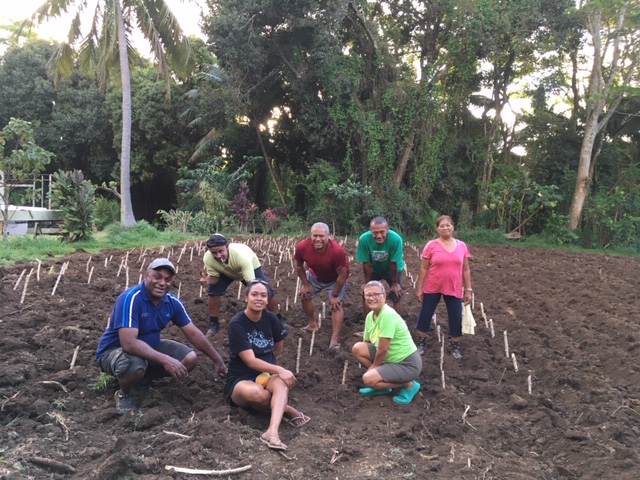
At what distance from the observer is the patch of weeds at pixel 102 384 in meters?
→ 4.11

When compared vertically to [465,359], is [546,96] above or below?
above

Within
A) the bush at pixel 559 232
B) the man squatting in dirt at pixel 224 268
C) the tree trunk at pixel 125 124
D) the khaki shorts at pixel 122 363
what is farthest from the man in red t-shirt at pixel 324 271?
the bush at pixel 559 232

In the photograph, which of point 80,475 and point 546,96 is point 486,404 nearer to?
point 80,475

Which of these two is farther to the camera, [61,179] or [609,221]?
[609,221]

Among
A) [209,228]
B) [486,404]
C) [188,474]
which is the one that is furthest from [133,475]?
[209,228]

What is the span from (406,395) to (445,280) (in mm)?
1337

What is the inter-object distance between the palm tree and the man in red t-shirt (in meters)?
10.0

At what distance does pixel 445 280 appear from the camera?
5207 mm

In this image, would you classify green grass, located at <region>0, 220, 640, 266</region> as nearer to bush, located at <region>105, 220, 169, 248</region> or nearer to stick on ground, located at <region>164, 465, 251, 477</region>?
bush, located at <region>105, 220, 169, 248</region>

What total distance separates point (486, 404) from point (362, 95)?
1435cm

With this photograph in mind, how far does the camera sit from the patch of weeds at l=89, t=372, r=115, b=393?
4113 mm

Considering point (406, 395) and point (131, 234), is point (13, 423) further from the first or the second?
point (131, 234)

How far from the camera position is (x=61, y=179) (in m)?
11.0

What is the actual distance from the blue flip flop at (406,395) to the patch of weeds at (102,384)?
2295mm
